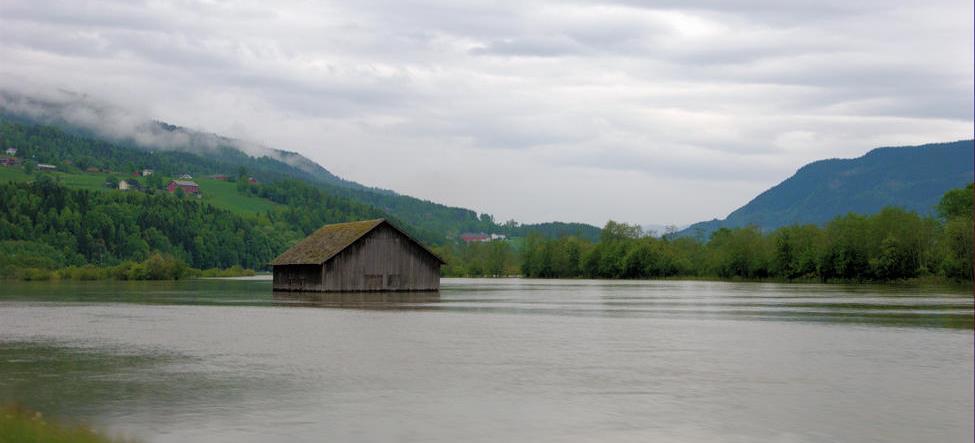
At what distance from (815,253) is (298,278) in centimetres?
7685

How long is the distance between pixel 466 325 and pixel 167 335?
12677 mm

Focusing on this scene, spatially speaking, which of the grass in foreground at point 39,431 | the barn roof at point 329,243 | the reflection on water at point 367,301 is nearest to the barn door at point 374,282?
the reflection on water at point 367,301

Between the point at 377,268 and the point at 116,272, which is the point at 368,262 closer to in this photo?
the point at 377,268

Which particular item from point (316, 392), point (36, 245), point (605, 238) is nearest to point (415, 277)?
point (316, 392)

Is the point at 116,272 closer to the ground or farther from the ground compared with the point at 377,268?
closer to the ground

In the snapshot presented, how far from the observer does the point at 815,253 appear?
130 m

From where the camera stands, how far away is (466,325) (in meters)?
43.0

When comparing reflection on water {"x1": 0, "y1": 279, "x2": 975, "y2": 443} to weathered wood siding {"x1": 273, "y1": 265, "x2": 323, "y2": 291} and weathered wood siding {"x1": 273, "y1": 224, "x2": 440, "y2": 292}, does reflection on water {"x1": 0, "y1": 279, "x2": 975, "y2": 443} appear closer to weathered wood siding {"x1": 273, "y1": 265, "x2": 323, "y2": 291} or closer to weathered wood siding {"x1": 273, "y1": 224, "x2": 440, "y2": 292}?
weathered wood siding {"x1": 273, "y1": 224, "x2": 440, "y2": 292}

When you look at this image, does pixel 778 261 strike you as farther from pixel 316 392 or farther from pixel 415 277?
pixel 316 392

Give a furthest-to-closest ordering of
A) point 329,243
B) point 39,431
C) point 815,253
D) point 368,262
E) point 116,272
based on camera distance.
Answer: point 116,272
point 815,253
point 329,243
point 368,262
point 39,431

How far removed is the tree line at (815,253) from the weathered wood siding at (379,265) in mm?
57592

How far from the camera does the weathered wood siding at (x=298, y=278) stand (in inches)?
3044

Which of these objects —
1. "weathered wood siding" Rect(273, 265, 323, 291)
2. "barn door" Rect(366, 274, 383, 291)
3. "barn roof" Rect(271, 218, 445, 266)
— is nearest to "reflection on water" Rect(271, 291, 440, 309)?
"barn door" Rect(366, 274, 383, 291)

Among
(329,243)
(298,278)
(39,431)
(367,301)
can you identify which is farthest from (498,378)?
(298,278)
